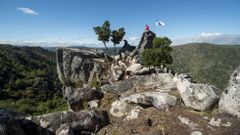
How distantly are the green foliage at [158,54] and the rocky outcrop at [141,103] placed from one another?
74.7 ft

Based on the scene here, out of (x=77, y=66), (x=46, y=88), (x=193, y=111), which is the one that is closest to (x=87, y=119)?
(x=193, y=111)

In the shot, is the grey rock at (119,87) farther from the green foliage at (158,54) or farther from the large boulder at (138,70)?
the green foliage at (158,54)

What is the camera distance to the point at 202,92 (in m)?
19.4

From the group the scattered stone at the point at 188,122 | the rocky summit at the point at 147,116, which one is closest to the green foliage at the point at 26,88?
the rocky summit at the point at 147,116

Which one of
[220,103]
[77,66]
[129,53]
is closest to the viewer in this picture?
[220,103]

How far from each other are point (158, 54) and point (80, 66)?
16805 millimetres

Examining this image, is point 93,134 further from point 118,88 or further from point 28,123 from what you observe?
point 118,88

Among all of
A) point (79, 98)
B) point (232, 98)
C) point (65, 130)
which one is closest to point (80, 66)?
point (79, 98)

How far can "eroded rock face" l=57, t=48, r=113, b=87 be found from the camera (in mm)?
46656

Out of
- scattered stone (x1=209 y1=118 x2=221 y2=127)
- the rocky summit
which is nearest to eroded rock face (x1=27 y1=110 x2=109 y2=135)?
the rocky summit

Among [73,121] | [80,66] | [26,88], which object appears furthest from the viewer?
[26,88]

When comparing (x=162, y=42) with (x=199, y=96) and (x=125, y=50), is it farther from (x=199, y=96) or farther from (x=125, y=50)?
(x=199, y=96)

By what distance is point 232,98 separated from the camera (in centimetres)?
1658

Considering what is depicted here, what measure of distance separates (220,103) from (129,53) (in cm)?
4236
